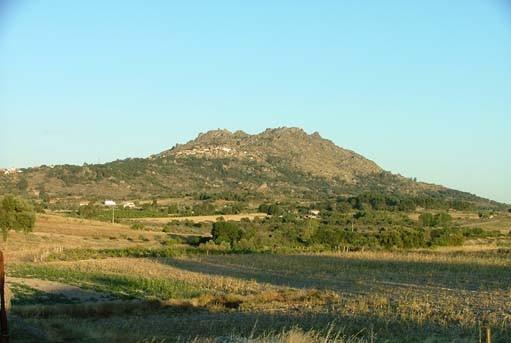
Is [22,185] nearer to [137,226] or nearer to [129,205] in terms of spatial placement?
[129,205]

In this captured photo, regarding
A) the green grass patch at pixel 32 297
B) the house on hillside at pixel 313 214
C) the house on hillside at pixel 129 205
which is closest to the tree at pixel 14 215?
the green grass patch at pixel 32 297

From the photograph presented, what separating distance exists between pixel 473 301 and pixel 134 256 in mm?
46049

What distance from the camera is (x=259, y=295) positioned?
3547 cm

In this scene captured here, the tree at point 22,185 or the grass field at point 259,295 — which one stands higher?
the tree at point 22,185

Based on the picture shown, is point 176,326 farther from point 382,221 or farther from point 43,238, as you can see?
point 382,221

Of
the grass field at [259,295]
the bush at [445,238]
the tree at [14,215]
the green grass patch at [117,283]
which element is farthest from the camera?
the bush at [445,238]

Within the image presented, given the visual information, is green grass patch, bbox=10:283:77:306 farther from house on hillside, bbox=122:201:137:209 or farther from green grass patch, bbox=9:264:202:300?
house on hillside, bbox=122:201:137:209

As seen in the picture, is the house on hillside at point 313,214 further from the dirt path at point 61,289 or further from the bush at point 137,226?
the dirt path at point 61,289

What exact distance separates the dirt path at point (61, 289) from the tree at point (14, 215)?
1217 inches

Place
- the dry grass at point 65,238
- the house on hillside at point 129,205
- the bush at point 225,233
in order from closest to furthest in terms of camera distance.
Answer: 1. the dry grass at point 65,238
2. the bush at point 225,233
3. the house on hillside at point 129,205

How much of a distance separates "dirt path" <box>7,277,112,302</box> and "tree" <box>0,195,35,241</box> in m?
30.9

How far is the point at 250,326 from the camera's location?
2369cm

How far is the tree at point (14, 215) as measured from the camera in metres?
75.9

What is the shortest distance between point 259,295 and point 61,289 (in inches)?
515
